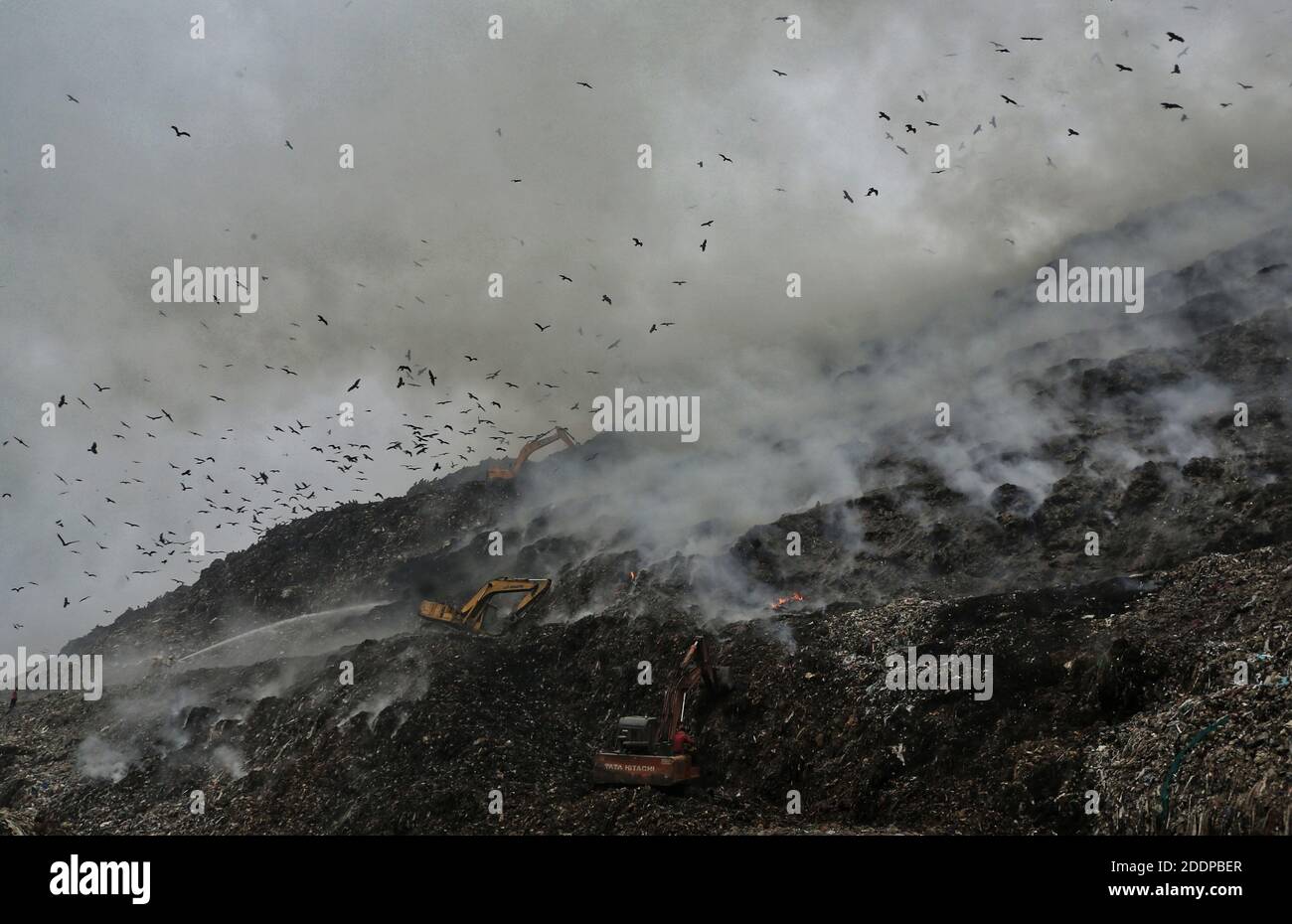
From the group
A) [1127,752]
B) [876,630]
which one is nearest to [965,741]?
[1127,752]

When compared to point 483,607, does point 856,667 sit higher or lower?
lower
